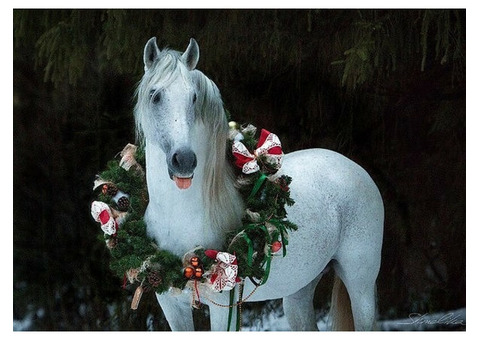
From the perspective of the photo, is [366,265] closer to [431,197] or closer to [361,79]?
[431,197]

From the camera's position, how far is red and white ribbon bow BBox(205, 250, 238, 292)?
2213mm

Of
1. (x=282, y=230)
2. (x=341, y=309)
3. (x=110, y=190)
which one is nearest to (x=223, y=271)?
(x=282, y=230)

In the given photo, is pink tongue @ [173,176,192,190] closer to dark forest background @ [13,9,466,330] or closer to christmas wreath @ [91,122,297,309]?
christmas wreath @ [91,122,297,309]

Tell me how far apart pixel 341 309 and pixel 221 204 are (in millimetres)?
769

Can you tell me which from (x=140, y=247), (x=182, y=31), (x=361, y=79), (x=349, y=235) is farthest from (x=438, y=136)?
(x=140, y=247)

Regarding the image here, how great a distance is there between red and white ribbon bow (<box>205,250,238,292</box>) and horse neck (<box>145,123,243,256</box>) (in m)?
0.07

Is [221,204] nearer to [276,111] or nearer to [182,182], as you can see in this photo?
[182,182]

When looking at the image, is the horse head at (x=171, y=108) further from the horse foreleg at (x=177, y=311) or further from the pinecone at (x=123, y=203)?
the horse foreleg at (x=177, y=311)

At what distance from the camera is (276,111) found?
9.80 ft

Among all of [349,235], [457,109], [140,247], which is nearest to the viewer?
[140,247]

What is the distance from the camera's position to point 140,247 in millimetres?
2256

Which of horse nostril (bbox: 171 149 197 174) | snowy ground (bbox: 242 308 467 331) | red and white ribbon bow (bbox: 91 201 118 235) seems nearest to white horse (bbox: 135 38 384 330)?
horse nostril (bbox: 171 149 197 174)

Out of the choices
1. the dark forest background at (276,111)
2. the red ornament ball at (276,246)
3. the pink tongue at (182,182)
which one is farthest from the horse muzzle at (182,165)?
the dark forest background at (276,111)
